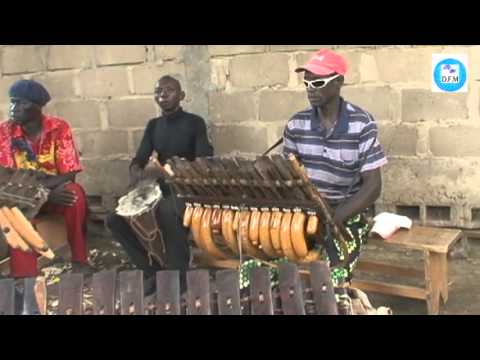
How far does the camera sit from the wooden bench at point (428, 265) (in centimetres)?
415

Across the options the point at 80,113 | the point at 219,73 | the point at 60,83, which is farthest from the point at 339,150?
the point at 60,83

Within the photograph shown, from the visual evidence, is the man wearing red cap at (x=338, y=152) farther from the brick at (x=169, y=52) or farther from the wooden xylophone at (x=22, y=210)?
A: the brick at (x=169, y=52)

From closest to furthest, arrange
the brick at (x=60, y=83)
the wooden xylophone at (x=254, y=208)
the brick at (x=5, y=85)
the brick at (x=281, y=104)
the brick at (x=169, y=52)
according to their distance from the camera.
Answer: the wooden xylophone at (x=254, y=208) < the brick at (x=281, y=104) < the brick at (x=169, y=52) < the brick at (x=60, y=83) < the brick at (x=5, y=85)

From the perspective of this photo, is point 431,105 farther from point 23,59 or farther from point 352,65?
point 23,59

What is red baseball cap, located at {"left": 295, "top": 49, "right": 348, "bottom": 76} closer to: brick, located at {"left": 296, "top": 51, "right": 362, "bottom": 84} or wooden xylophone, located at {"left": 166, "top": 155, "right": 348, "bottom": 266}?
wooden xylophone, located at {"left": 166, "top": 155, "right": 348, "bottom": 266}

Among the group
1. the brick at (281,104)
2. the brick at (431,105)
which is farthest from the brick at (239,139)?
the brick at (431,105)

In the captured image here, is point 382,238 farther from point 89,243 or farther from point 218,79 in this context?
point 89,243

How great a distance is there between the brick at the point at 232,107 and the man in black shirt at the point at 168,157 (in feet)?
1.65

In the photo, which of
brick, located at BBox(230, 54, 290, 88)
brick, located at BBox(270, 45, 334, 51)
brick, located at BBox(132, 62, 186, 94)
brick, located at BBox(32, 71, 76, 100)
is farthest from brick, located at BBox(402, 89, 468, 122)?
brick, located at BBox(32, 71, 76, 100)

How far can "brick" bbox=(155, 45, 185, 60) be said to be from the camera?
5.66 metres

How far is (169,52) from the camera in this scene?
5699 mm

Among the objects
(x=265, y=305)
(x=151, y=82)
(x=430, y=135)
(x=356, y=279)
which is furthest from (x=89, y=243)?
(x=265, y=305)

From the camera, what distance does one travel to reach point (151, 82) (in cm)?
579

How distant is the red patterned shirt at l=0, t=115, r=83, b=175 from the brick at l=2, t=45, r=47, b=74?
1.32 m
